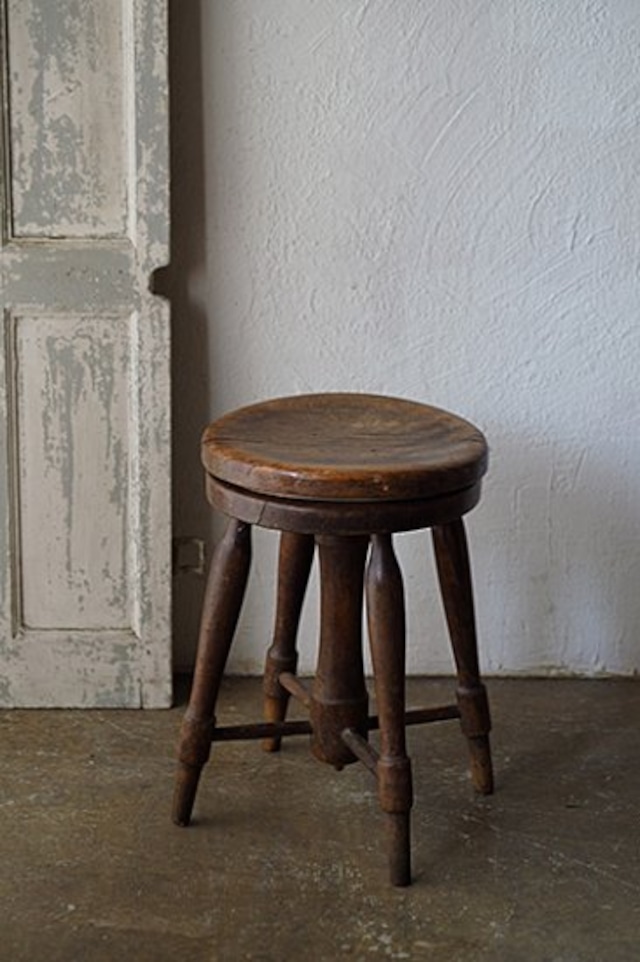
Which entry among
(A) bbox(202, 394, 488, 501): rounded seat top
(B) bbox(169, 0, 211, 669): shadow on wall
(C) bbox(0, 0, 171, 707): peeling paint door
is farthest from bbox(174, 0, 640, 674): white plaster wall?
(A) bbox(202, 394, 488, 501): rounded seat top

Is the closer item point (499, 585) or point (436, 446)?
point (436, 446)

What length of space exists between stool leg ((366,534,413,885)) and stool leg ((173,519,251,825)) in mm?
248

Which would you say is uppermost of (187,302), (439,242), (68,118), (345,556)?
(68,118)

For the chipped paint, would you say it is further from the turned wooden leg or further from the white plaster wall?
the turned wooden leg

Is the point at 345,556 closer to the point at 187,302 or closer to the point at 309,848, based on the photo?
the point at 309,848

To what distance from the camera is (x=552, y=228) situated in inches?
142

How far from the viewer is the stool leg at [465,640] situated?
3.14 metres

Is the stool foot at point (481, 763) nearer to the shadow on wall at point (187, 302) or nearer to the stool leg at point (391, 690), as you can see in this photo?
the stool leg at point (391, 690)

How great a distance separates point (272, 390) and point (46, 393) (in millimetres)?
490

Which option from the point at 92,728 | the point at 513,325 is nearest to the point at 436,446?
the point at 513,325

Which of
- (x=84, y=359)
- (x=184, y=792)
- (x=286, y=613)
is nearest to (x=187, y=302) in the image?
(x=84, y=359)

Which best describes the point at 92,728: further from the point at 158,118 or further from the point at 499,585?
the point at 158,118

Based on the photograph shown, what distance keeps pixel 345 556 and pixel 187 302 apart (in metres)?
0.81

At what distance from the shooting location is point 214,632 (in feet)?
Result: 9.96
